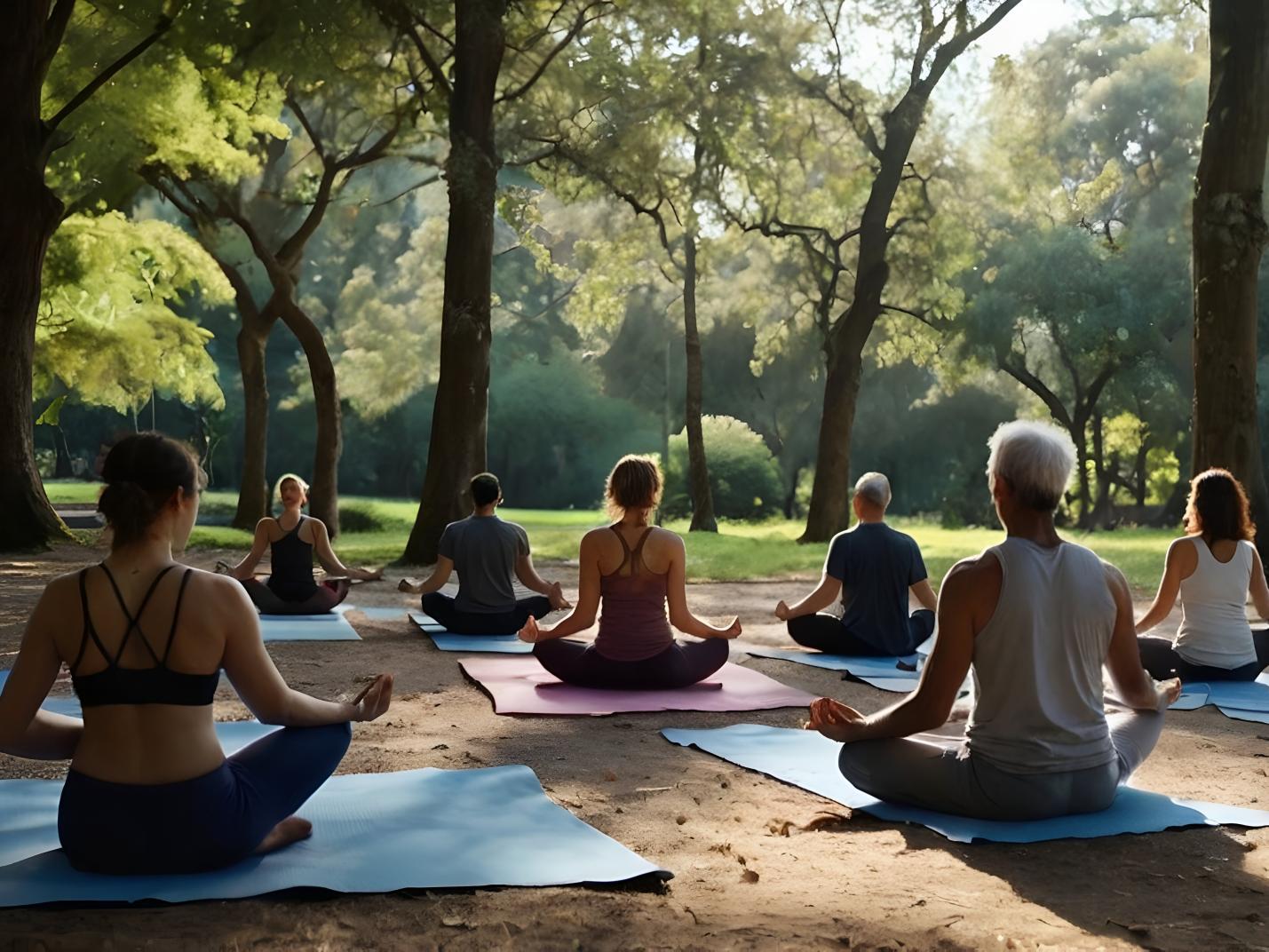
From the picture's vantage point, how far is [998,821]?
4.48 m

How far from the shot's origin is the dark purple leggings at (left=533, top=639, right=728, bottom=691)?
7410mm

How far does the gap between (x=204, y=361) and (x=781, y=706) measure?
67.8ft

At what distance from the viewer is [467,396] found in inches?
652

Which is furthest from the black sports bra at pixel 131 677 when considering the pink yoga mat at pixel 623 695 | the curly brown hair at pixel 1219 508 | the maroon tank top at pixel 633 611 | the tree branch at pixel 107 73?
the tree branch at pixel 107 73

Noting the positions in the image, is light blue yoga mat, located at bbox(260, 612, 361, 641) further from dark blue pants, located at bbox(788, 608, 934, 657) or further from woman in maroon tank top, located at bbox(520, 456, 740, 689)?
dark blue pants, located at bbox(788, 608, 934, 657)

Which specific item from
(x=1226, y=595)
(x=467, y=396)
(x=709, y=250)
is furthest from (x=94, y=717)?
(x=709, y=250)

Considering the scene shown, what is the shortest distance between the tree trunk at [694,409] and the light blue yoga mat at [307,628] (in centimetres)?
1723

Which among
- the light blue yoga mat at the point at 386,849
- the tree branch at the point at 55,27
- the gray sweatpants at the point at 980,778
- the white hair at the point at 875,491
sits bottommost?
the light blue yoga mat at the point at 386,849

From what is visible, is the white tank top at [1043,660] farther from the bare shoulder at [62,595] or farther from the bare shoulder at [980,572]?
the bare shoulder at [62,595]

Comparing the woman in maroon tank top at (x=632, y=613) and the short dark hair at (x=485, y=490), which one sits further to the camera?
the short dark hair at (x=485, y=490)

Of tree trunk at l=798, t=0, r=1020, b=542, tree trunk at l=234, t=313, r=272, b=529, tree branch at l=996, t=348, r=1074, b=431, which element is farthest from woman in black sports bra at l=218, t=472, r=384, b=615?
tree branch at l=996, t=348, r=1074, b=431

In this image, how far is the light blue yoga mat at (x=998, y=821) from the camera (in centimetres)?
436

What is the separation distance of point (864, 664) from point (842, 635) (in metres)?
0.41

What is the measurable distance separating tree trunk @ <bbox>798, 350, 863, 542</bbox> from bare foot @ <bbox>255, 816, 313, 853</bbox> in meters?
19.4
